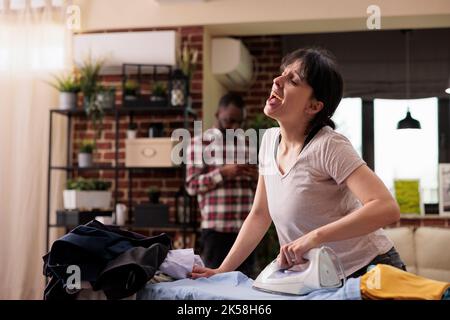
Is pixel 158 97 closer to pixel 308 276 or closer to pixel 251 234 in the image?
pixel 251 234

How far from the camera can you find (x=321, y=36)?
5.27m

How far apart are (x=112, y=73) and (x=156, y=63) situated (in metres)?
0.42

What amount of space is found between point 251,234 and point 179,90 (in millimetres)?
2450

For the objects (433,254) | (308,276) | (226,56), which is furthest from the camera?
(226,56)

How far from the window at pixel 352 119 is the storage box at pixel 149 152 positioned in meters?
1.74

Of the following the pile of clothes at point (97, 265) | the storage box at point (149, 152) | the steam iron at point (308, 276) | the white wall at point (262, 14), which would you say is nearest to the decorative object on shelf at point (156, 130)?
the storage box at point (149, 152)

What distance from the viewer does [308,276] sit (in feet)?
4.11

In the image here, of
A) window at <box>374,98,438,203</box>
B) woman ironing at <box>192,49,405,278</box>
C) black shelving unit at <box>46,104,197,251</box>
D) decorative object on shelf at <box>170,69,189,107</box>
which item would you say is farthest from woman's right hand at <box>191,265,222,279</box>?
window at <box>374,98,438,203</box>

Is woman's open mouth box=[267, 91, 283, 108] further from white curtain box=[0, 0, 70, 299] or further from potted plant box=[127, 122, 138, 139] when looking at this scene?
white curtain box=[0, 0, 70, 299]

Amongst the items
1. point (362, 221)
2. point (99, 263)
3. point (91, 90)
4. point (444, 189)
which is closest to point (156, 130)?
point (91, 90)

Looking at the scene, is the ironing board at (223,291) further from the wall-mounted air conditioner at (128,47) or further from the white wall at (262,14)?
the white wall at (262,14)

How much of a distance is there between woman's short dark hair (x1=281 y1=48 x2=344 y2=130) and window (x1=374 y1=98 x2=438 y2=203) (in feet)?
12.0

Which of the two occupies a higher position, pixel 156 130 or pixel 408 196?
pixel 156 130
